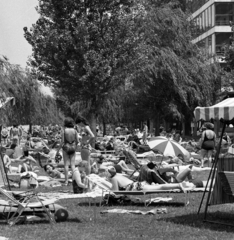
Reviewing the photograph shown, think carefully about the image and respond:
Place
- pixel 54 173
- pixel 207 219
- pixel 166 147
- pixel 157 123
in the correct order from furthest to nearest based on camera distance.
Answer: pixel 157 123
pixel 54 173
pixel 166 147
pixel 207 219

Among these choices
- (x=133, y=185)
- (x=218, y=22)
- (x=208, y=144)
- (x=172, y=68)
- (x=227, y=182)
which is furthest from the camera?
(x=218, y=22)

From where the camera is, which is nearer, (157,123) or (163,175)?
(163,175)

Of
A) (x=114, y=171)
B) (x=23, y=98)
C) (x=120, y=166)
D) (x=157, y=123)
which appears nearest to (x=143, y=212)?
(x=114, y=171)

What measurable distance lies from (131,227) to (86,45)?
85.7 ft

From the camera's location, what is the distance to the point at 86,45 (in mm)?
34000

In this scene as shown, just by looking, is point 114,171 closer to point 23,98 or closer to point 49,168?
point 49,168

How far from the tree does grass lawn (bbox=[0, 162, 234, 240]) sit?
80.3 ft

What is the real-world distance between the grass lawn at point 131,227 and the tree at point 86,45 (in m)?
24.5

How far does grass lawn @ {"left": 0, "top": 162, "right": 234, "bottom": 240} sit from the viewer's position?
793 centimetres

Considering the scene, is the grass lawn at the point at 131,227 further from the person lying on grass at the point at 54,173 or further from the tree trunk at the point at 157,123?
the tree trunk at the point at 157,123

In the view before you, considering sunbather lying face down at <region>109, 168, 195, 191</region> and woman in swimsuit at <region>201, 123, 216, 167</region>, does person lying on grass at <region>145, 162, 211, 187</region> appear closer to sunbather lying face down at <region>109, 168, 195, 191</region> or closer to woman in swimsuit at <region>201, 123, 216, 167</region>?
sunbather lying face down at <region>109, 168, 195, 191</region>

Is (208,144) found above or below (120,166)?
above

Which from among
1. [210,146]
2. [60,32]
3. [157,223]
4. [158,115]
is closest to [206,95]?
[158,115]

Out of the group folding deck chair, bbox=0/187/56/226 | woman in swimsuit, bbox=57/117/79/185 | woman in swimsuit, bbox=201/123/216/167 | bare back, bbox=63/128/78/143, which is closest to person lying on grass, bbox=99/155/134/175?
woman in swimsuit, bbox=57/117/79/185
